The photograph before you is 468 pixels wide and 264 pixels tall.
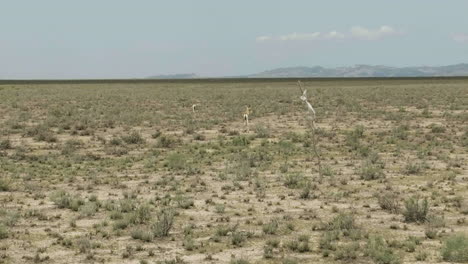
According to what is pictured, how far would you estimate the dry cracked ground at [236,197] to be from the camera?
35.3ft

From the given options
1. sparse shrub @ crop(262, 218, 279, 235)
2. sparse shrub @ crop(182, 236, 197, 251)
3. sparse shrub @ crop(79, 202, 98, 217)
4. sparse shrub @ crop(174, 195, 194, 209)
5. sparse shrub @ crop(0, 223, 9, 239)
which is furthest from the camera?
sparse shrub @ crop(174, 195, 194, 209)

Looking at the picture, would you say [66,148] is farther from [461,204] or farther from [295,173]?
[461,204]

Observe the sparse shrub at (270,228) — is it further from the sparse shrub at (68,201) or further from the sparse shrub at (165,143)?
the sparse shrub at (165,143)

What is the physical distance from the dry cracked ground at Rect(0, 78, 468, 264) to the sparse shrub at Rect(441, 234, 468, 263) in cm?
2

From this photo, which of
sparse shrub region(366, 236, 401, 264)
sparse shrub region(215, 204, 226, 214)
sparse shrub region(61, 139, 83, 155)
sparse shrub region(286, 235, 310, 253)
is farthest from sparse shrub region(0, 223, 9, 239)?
sparse shrub region(61, 139, 83, 155)

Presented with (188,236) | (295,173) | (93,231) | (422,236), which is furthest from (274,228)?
(295,173)

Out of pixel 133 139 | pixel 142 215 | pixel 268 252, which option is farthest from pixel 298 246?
pixel 133 139

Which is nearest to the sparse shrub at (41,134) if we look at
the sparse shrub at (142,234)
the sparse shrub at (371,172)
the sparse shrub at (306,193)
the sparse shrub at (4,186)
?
the sparse shrub at (4,186)

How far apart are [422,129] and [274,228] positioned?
22.1 meters

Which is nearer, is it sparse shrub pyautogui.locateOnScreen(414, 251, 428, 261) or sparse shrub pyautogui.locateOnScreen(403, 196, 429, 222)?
sparse shrub pyautogui.locateOnScreen(414, 251, 428, 261)

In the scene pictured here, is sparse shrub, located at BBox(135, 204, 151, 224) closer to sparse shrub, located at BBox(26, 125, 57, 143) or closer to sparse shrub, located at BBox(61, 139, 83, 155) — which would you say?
sparse shrub, located at BBox(61, 139, 83, 155)

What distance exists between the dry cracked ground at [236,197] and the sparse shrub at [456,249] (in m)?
0.02

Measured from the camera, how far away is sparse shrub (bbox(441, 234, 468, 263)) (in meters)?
10.00

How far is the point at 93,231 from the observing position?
39.8ft
